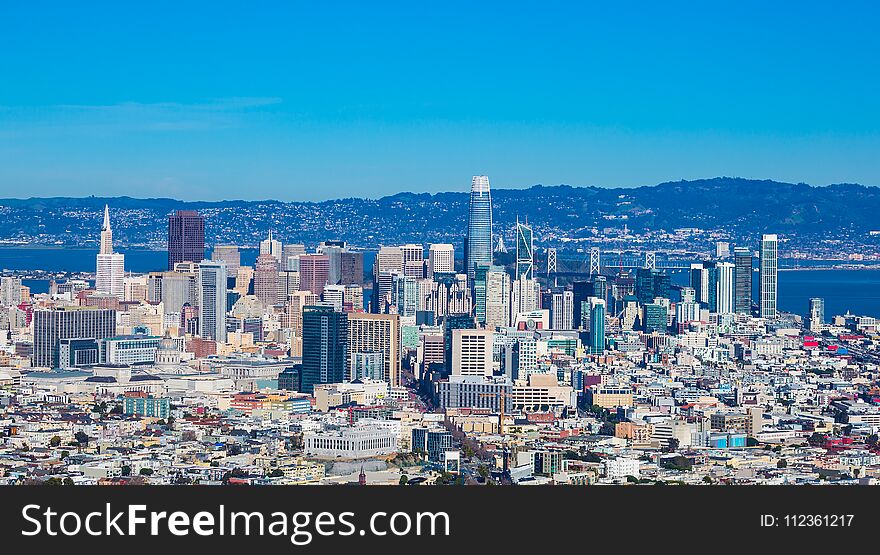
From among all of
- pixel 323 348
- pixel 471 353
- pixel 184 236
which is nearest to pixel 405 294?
pixel 184 236

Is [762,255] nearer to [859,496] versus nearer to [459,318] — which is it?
[459,318]

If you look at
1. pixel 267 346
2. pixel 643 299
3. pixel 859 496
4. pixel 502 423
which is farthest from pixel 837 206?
pixel 859 496

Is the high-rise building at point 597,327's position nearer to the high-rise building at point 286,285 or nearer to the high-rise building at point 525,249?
the high-rise building at point 525,249

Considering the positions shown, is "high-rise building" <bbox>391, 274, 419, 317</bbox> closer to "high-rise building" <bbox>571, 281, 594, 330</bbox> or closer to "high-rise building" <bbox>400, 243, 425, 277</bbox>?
"high-rise building" <bbox>400, 243, 425, 277</bbox>

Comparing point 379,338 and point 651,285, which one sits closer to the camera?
point 379,338

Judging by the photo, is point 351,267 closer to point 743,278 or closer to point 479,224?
point 479,224
